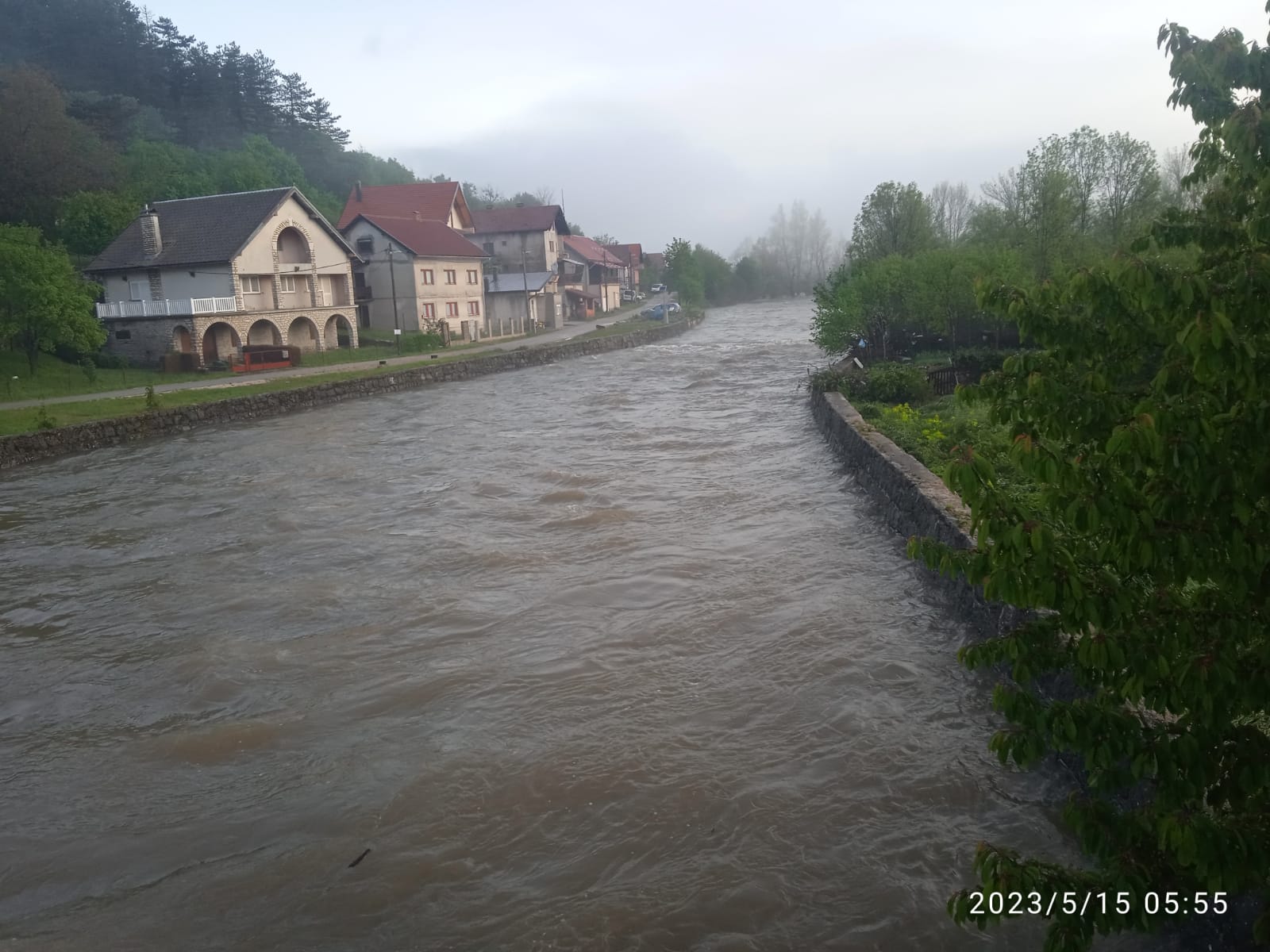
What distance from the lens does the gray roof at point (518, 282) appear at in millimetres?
62812

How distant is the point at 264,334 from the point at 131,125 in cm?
3501

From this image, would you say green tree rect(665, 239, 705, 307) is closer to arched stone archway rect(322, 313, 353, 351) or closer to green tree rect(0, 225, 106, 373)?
arched stone archway rect(322, 313, 353, 351)

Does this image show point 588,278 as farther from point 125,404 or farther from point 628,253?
point 125,404

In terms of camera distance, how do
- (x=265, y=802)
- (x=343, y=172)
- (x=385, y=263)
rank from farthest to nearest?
(x=343, y=172)
(x=385, y=263)
(x=265, y=802)

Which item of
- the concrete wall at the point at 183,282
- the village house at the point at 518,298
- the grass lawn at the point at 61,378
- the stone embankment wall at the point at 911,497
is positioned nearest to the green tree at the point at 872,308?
the stone embankment wall at the point at 911,497

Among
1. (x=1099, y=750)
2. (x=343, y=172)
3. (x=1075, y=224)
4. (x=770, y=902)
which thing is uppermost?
(x=343, y=172)

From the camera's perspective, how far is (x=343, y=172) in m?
90.1

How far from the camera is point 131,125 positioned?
6731cm

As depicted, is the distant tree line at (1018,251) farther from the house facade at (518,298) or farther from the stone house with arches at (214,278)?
the house facade at (518,298)

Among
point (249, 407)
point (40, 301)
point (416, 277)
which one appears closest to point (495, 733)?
point (249, 407)

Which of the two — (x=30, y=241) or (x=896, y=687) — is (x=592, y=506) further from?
(x=30, y=241)

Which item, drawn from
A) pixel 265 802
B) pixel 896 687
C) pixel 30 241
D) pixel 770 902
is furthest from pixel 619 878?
pixel 30 241

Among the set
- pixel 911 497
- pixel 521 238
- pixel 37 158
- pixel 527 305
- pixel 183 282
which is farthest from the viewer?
pixel 521 238

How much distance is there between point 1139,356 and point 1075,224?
115 feet
